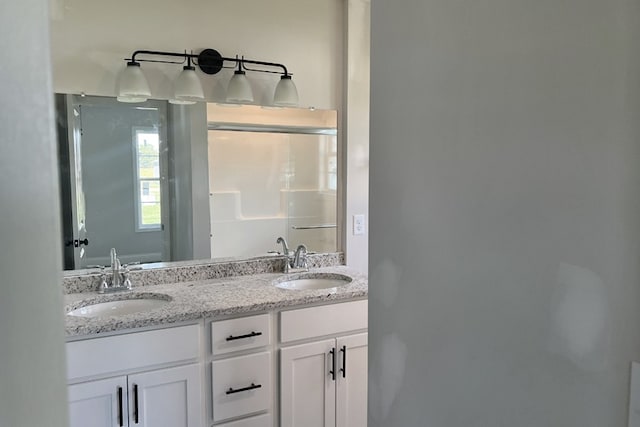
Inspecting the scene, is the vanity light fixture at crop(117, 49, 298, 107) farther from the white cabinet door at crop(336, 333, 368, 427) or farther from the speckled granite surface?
the white cabinet door at crop(336, 333, 368, 427)

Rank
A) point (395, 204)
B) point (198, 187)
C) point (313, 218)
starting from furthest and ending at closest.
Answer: point (313, 218) < point (198, 187) < point (395, 204)

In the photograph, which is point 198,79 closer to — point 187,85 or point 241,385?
point 187,85

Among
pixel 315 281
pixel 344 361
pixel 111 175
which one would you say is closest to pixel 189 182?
pixel 111 175

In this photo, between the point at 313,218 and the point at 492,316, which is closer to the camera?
the point at 492,316

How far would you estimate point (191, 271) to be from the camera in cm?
241

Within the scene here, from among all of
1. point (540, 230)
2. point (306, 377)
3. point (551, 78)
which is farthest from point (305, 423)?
point (551, 78)

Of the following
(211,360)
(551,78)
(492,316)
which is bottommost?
(211,360)

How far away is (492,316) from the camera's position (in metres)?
0.78

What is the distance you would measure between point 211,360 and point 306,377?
0.47 meters

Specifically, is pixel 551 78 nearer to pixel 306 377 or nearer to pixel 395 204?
pixel 395 204

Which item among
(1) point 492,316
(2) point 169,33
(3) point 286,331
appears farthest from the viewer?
(2) point 169,33

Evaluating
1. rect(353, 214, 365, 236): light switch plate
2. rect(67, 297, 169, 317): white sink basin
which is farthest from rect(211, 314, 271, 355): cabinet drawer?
rect(353, 214, 365, 236): light switch plate

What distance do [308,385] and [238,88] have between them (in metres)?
1.51

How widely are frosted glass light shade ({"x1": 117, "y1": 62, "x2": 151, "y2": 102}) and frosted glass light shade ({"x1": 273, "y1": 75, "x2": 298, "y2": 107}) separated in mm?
682
